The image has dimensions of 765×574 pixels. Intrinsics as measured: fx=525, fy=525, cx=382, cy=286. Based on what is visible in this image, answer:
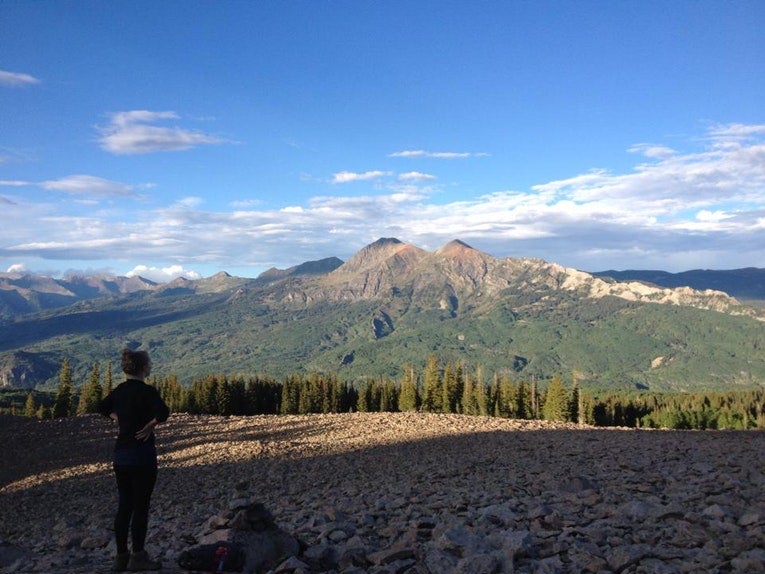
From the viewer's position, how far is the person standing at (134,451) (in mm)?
8617

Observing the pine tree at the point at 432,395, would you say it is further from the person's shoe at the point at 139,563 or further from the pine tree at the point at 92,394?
the person's shoe at the point at 139,563

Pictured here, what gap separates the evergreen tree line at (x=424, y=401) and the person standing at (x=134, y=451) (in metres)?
75.9

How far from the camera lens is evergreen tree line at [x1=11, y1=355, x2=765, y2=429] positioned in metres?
80.9

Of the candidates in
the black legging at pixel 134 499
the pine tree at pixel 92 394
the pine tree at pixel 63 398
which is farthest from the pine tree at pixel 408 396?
the black legging at pixel 134 499

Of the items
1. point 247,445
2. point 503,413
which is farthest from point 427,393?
point 247,445

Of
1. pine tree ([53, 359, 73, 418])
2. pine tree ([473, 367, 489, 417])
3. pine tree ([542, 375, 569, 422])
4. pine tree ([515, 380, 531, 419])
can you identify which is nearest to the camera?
pine tree ([542, 375, 569, 422])

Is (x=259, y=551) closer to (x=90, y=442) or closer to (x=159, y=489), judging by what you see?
(x=159, y=489)

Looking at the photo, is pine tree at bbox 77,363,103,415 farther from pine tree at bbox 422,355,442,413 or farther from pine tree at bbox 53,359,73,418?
pine tree at bbox 422,355,442,413

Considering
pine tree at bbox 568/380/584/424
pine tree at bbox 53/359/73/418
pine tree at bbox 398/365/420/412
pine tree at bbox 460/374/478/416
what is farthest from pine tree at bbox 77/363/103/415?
pine tree at bbox 568/380/584/424

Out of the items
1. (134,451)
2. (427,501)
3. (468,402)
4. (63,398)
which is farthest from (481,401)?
(134,451)

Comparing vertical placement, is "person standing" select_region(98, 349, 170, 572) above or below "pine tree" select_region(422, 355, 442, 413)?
above

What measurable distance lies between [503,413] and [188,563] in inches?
3127

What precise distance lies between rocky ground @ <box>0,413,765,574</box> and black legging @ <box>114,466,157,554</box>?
919mm

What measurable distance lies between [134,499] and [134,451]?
0.83 m
